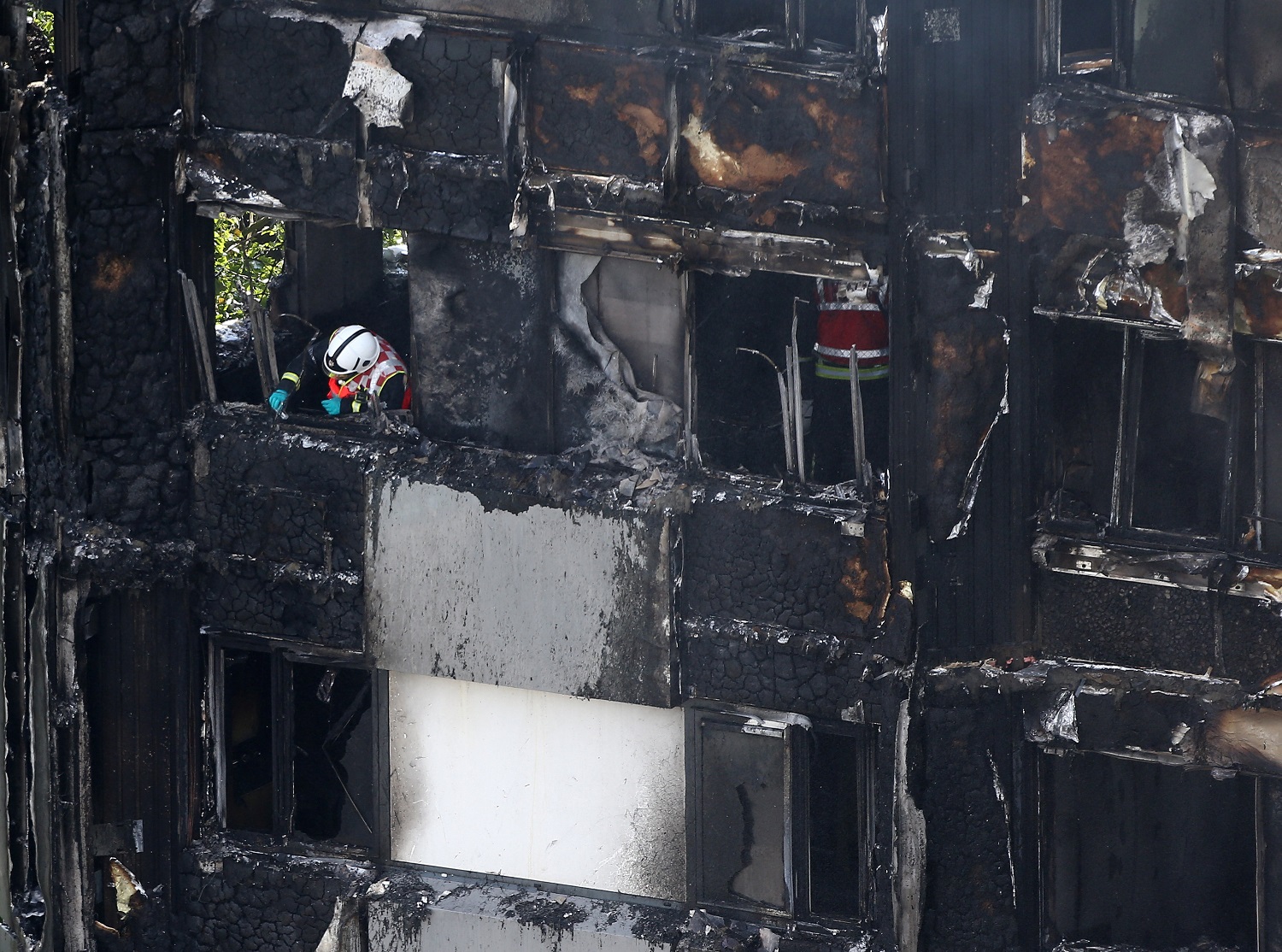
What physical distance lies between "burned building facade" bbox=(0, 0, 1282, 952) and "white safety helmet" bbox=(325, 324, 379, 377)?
1.40ft

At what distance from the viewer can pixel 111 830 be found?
1005cm

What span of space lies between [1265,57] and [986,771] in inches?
151

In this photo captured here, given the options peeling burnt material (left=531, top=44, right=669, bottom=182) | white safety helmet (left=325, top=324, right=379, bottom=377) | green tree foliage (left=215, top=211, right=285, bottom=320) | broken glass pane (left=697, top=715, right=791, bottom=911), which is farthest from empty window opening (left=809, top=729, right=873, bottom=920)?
green tree foliage (left=215, top=211, right=285, bottom=320)

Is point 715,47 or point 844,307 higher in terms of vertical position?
point 715,47

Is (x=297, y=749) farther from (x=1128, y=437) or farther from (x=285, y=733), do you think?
(x=1128, y=437)

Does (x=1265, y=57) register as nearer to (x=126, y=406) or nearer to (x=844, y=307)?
(x=844, y=307)

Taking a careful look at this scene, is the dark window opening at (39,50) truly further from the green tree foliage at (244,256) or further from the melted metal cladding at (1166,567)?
the green tree foliage at (244,256)

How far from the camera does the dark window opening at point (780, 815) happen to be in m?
9.24

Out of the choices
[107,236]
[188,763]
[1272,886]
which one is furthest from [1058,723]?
[107,236]

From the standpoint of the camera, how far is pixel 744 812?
9.39 meters

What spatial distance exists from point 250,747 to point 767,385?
3969mm

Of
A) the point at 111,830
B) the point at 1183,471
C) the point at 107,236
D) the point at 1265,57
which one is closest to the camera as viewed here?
the point at 1265,57

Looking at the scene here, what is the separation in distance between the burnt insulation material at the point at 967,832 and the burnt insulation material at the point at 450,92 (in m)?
3.95

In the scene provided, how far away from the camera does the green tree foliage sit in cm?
1759
